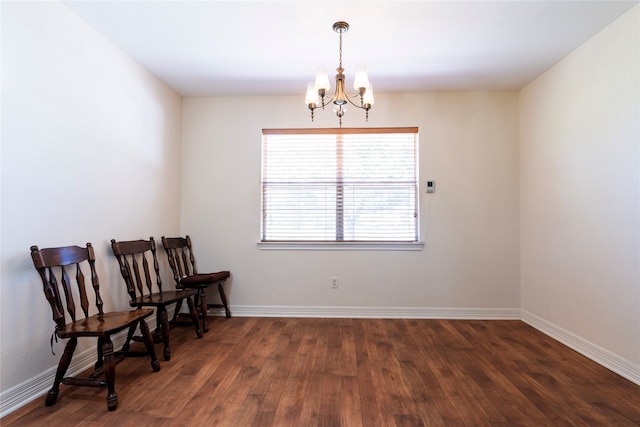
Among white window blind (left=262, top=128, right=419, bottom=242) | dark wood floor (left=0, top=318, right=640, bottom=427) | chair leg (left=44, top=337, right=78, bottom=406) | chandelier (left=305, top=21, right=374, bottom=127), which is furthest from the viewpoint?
white window blind (left=262, top=128, right=419, bottom=242)

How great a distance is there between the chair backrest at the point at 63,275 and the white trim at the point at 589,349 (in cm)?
355

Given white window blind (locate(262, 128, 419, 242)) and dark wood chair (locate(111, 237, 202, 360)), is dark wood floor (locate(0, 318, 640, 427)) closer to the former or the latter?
dark wood chair (locate(111, 237, 202, 360))

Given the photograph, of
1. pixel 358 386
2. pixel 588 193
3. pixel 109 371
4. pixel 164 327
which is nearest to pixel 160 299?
pixel 164 327

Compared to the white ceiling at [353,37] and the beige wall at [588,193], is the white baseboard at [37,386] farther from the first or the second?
the beige wall at [588,193]

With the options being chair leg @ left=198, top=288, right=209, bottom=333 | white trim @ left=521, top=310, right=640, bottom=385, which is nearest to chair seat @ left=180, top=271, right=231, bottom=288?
chair leg @ left=198, top=288, right=209, bottom=333

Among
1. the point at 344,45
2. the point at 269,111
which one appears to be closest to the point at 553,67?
the point at 344,45

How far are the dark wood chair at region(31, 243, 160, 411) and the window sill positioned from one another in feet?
4.88

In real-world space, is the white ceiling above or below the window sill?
above

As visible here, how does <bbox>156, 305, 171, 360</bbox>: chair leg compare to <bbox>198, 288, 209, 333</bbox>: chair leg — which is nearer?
<bbox>156, 305, 171, 360</bbox>: chair leg

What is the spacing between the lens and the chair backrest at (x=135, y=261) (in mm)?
2416

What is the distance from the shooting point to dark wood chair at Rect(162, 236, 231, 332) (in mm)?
2943

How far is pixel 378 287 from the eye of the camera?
11.0 ft

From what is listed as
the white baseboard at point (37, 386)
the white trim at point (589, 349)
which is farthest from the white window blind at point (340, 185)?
the white baseboard at point (37, 386)

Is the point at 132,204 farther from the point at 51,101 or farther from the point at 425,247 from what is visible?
the point at 425,247
